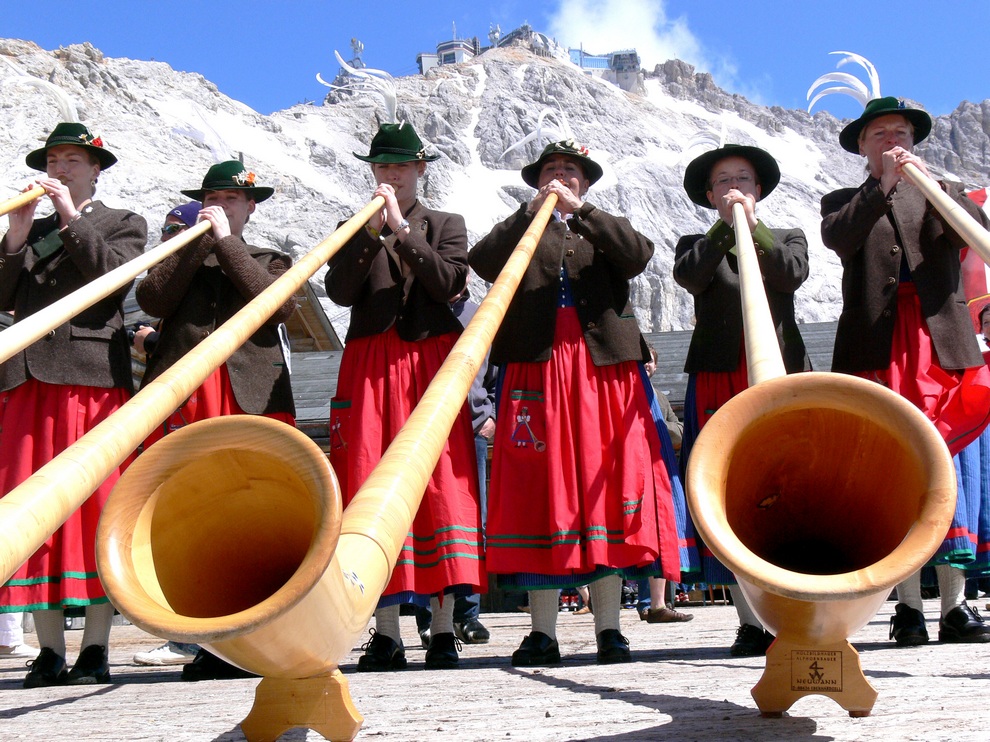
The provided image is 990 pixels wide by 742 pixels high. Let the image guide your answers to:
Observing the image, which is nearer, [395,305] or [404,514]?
[404,514]

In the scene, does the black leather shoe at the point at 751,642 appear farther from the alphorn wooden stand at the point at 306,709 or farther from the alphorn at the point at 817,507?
the alphorn wooden stand at the point at 306,709

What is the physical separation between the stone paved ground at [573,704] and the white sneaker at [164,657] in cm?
73

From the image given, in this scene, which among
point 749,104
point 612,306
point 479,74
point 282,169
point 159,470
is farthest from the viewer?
point 749,104

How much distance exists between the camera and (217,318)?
174 inches

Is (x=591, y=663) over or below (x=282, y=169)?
below

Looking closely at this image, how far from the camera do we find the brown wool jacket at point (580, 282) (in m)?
4.30

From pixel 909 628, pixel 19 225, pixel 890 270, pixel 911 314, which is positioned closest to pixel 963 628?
pixel 909 628

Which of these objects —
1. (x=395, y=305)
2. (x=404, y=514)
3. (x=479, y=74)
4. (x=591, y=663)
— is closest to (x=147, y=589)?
(x=404, y=514)

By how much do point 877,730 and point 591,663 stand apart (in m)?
1.79

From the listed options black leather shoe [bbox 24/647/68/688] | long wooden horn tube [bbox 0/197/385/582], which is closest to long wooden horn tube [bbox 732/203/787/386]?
long wooden horn tube [bbox 0/197/385/582]

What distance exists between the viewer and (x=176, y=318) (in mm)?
4414

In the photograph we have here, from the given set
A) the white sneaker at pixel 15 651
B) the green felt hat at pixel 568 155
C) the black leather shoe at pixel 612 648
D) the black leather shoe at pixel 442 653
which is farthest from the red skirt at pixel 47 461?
the white sneaker at pixel 15 651

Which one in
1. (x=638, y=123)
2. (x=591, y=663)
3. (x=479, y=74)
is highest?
(x=479, y=74)

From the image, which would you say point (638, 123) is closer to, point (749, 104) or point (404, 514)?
point (749, 104)
